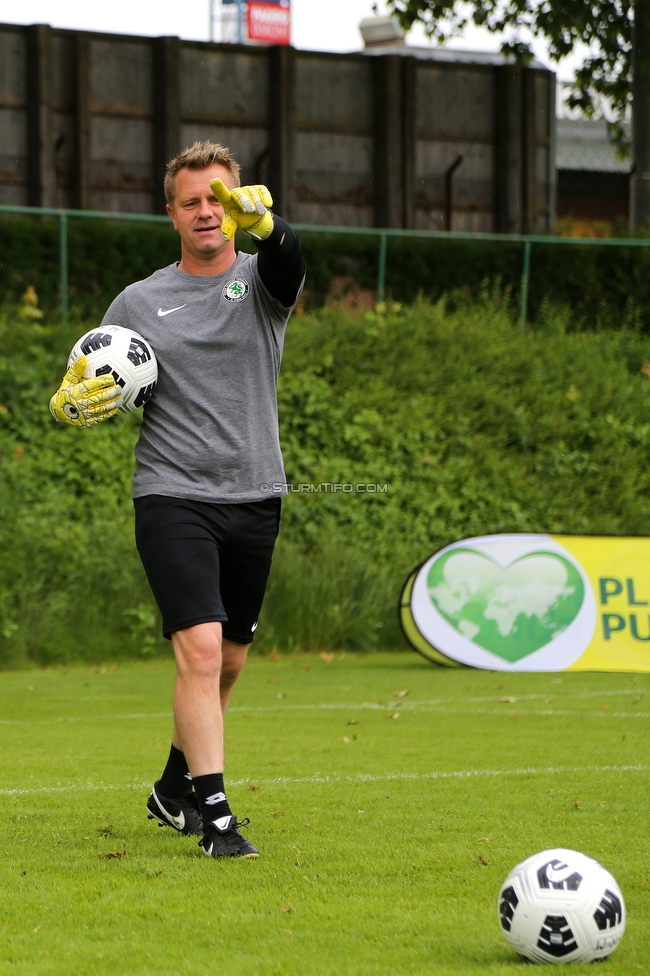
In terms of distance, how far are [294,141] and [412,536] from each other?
310 inches

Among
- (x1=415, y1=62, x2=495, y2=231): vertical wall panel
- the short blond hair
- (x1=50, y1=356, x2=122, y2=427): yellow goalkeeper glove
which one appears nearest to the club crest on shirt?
the short blond hair

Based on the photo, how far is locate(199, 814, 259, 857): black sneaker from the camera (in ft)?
15.2

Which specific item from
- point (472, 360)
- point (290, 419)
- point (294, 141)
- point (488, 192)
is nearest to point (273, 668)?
point (290, 419)

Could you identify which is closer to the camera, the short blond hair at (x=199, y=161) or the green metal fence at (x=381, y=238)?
the short blond hair at (x=199, y=161)

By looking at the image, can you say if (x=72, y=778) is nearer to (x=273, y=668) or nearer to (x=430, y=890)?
(x=430, y=890)

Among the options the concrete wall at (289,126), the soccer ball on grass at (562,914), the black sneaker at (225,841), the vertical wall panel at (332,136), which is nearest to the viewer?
the soccer ball on grass at (562,914)

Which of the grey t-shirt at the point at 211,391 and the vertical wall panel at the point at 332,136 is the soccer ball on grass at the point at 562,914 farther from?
the vertical wall panel at the point at 332,136

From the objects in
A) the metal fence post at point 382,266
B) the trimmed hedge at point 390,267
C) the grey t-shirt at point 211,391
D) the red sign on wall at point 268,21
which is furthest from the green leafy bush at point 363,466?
the red sign on wall at point 268,21

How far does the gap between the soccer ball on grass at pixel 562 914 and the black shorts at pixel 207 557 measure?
1704mm

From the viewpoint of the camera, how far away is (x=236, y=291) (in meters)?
5.05

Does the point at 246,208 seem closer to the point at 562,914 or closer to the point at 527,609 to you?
Result: the point at 562,914

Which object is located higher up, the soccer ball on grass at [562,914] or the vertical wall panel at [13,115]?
the vertical wall panel at [13,115]

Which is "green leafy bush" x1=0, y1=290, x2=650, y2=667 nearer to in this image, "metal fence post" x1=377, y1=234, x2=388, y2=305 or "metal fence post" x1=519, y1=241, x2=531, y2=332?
"metal fence post" x1=519, y1=241, x2=531, y2=332

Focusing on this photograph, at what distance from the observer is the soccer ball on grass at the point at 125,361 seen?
4.93 m
